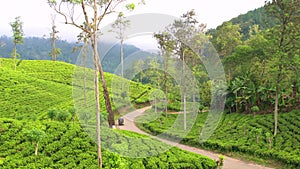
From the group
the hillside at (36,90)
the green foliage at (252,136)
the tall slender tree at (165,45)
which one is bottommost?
the green foliage at (252,136)

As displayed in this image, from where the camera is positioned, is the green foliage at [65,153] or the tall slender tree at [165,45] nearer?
the green foliage at [65,153]

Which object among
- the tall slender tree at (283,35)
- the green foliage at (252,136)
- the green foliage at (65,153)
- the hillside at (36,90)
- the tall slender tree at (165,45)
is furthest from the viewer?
the hillside at (36,90)

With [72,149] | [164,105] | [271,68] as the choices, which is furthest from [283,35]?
[72,149]

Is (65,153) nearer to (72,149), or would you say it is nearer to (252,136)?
(72,149)

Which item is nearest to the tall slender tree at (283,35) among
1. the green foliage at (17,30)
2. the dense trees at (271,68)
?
the dense trees at (271,68)

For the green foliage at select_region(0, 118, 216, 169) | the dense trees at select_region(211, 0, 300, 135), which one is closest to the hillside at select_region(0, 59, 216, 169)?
the green foliage at select_region(0, 118, 216, 169)

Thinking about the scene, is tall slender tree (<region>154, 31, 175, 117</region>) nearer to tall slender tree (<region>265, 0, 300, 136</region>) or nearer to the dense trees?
the dense trees

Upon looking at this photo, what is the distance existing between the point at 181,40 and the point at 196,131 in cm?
570

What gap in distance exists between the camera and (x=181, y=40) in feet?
57.0

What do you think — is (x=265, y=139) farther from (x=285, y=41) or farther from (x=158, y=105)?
(x=158, y=105)

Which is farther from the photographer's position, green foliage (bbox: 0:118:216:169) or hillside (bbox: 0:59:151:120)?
hillside (bbox: 0:59:151:120)

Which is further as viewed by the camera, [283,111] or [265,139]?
[283,111]

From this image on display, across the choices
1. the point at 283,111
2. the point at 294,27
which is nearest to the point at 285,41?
the point at 294,27

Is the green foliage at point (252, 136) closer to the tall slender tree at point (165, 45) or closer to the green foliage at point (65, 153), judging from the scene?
the green foliage at point (65, 153)
